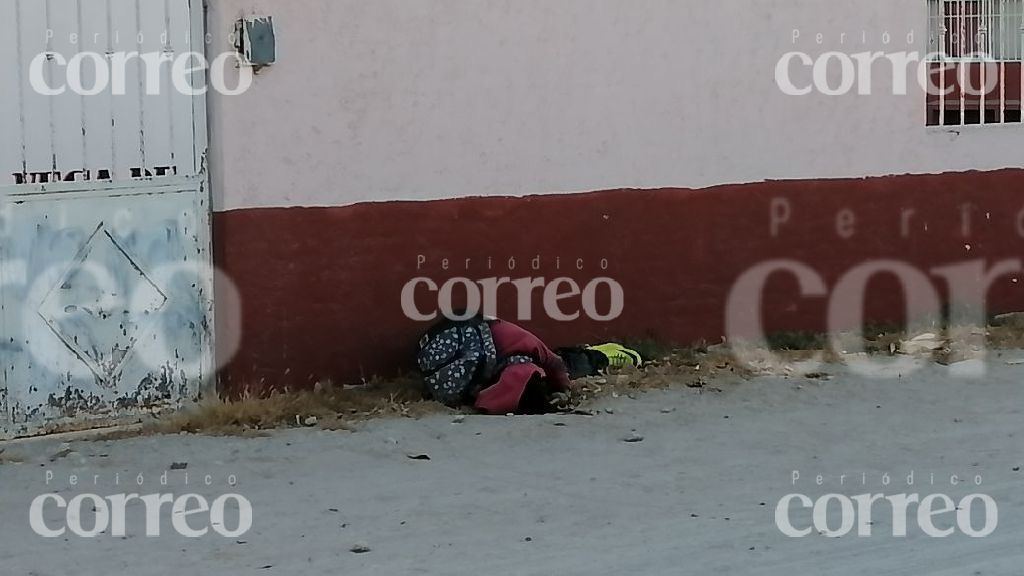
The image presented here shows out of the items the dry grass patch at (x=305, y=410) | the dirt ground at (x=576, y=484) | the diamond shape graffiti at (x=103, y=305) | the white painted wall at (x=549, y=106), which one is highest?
the white painted wall at (x=549, y=106)

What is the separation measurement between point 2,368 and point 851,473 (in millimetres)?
3848

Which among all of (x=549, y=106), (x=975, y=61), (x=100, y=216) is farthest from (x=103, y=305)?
(x=975, y=61)

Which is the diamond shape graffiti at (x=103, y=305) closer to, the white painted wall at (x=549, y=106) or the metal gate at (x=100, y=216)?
the metal gate at (x=100, y=216)

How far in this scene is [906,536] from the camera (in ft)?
19.1

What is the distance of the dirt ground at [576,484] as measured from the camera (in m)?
5.53

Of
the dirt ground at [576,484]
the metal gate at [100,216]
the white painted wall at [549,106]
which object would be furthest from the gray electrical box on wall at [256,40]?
the dirt ground at [576,484]

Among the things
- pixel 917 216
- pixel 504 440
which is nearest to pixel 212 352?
A: pixel 504 440

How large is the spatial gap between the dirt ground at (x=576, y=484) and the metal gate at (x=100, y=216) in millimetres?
372

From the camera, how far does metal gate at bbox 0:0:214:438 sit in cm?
700

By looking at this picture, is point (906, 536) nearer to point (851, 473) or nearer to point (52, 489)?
point (851, 473)

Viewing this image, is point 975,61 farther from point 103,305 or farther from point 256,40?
point 103,305

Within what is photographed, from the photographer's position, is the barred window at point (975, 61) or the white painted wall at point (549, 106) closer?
the white painted wall at point (549, 106)

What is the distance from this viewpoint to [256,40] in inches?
294

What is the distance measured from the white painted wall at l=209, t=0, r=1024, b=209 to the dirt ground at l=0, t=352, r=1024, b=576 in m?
1.35
